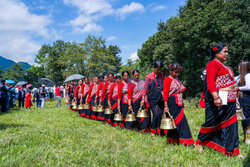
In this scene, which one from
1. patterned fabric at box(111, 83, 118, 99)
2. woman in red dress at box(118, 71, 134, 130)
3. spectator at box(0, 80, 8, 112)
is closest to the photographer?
woman in red dress at box(118, 71, 134, 130)

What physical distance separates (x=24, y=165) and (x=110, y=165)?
53.1 inches

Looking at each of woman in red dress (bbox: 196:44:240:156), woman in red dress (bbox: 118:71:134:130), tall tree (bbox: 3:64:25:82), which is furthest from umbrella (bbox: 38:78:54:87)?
tall tree (bbox: 3:64:25:82)

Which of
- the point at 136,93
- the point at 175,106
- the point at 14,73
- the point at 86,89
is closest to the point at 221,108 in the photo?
the point at 175,106

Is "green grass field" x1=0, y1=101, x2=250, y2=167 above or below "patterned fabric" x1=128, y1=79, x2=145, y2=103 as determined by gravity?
below

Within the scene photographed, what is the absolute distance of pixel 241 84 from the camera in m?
4.45

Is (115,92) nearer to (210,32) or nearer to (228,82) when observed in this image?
(228,82)

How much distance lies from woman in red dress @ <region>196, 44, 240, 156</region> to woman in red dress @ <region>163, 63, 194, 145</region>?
550 millimetres

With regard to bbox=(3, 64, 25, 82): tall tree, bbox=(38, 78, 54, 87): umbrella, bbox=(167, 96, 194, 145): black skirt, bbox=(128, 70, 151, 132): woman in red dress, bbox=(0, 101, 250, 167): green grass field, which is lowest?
bbox=(0, 101, 250, 167): green grass field

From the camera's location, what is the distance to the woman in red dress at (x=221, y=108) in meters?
3.20

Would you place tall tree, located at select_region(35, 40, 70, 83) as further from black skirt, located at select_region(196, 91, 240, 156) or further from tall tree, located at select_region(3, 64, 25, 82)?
black skirt, located at select_region(196, 91, 240, 156)

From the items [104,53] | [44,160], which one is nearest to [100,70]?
[104,53]

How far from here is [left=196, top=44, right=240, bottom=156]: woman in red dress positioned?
10.5 feet

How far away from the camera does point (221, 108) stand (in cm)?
330

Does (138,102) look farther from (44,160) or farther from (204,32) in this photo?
(204,32)
